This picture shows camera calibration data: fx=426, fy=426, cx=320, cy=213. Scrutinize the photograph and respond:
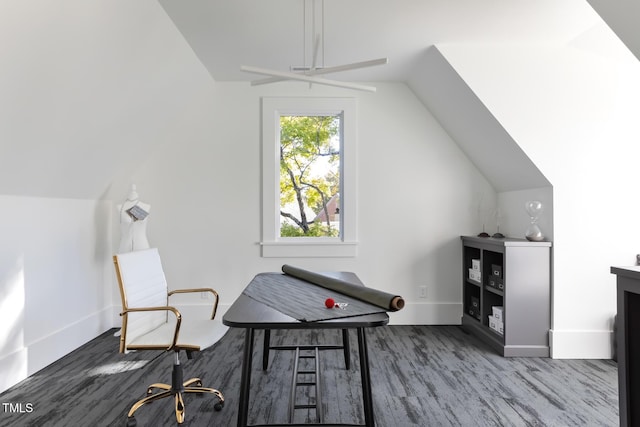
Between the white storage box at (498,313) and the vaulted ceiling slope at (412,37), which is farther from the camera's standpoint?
the white storage box at (498,313)

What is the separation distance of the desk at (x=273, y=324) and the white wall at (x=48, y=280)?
1.87 meters

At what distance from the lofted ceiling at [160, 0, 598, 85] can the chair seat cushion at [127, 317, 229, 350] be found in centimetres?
213

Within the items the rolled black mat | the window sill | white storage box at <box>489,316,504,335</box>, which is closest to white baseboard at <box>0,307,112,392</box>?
the window sill

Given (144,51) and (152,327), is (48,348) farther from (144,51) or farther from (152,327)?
(144,51)

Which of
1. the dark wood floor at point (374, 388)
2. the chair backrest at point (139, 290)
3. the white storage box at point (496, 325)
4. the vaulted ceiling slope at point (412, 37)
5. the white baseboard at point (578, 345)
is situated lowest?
the dark wood floor at point (374, 388)

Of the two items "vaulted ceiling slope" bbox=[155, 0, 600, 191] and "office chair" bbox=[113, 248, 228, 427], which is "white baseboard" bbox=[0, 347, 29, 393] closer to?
"office chair" bbox=[113, 248, 228, 427]

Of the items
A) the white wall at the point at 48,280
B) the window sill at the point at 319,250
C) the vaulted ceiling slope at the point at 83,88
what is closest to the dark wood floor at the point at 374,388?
the white wall at the point at 48,280

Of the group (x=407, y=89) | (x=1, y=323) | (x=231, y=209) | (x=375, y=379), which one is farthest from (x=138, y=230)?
(x=407, y=89)

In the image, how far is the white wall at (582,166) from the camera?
3457mm

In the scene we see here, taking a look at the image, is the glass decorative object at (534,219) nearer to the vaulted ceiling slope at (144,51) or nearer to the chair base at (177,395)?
the vaulted ceiling slope at (144,51)

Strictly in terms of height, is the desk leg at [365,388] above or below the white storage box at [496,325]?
above

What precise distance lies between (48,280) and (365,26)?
3159 millimetres

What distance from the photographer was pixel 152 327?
103 inches

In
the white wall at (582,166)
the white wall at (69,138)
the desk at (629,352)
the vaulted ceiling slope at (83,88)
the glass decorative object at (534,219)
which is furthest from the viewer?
the glass decorative object at (534,219)
